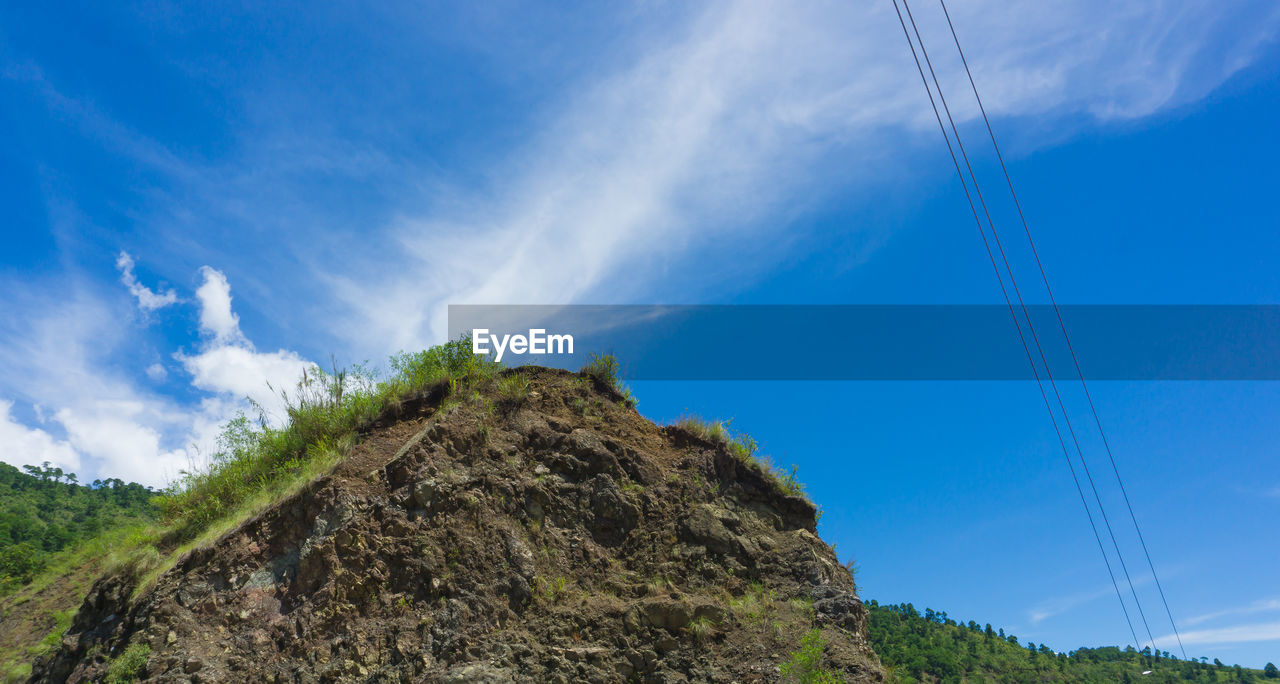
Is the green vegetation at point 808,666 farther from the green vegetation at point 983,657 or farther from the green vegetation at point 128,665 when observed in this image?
the green vegetation at point 983,657

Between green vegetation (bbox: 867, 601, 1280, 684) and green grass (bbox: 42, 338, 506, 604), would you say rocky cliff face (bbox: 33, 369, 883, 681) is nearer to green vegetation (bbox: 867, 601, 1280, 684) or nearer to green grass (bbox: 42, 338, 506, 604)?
green grass (bbox: 42, 338, 506, 604)

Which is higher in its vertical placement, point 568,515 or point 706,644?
point 568,515

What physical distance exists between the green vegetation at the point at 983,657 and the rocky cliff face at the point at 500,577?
1440 inches

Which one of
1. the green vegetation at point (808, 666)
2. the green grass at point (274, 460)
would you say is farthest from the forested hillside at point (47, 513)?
the green vegetation at point (808, 666)

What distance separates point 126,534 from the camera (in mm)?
12344

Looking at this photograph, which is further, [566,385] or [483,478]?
[566,385]

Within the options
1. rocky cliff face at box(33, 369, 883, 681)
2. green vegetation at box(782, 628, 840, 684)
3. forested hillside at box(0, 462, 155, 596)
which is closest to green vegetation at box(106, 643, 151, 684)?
rocky cliff face at box(33, 369, 883, 681)

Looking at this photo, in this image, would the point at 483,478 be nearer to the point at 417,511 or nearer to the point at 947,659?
the point at 417,511

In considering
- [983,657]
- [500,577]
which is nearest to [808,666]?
[500,577]

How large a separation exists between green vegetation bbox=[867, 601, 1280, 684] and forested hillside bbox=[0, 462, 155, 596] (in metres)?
40.3

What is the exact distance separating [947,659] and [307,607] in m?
→ 52.5

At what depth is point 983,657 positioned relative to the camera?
5394 centimetres

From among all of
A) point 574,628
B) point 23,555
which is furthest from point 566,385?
point 23,555

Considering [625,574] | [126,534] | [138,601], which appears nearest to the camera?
[138,601]
